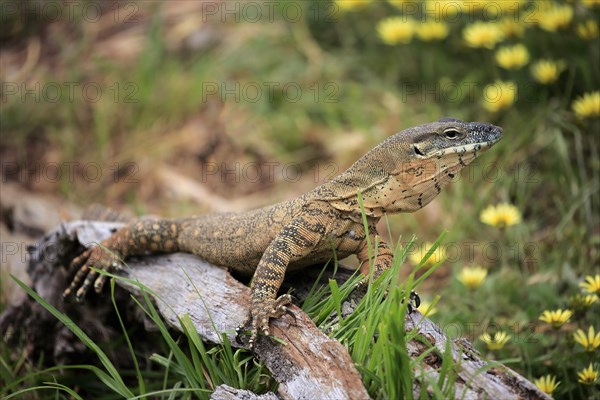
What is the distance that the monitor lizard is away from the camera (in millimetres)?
4711

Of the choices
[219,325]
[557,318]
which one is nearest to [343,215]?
[219,325]

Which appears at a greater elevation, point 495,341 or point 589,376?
point 495,341

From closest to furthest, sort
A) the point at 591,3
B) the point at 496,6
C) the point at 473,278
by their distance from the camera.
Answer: the point at 473,278
the point at 591,3
the point at 496,6

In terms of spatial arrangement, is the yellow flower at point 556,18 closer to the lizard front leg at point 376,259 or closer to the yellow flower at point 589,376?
the lizard front leg at point 376,259

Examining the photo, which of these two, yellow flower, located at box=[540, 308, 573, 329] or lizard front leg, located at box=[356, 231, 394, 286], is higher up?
lizard front leg, located at box=[356, 231, 394, 286]

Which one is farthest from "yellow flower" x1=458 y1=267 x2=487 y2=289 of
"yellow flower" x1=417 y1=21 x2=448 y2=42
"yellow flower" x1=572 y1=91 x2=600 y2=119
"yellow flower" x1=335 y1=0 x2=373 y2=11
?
"yellow flower" x1=335 y1=0 x2=373 y2=11

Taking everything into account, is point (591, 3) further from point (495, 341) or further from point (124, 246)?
point (124, 246)

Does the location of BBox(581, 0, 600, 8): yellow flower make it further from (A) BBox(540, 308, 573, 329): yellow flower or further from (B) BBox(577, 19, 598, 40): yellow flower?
(A) BBox(540, 308, 573, 329): yellow flower

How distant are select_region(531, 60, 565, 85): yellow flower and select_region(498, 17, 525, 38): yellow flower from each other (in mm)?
443

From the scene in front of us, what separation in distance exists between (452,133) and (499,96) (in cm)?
349

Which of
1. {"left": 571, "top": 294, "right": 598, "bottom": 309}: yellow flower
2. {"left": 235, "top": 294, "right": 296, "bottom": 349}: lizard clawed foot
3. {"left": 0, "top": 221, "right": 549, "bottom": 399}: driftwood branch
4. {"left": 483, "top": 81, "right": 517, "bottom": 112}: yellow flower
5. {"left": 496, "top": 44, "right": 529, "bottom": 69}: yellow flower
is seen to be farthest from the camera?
{"left": 496, "top": 44, "right": 529, "bottom": 69}: yellow flower

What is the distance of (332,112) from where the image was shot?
9641mm

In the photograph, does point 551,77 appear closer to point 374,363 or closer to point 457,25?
point 457,25

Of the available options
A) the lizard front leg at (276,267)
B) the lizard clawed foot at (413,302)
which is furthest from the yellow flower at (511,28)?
the lizard clawed foot at (413,302)
